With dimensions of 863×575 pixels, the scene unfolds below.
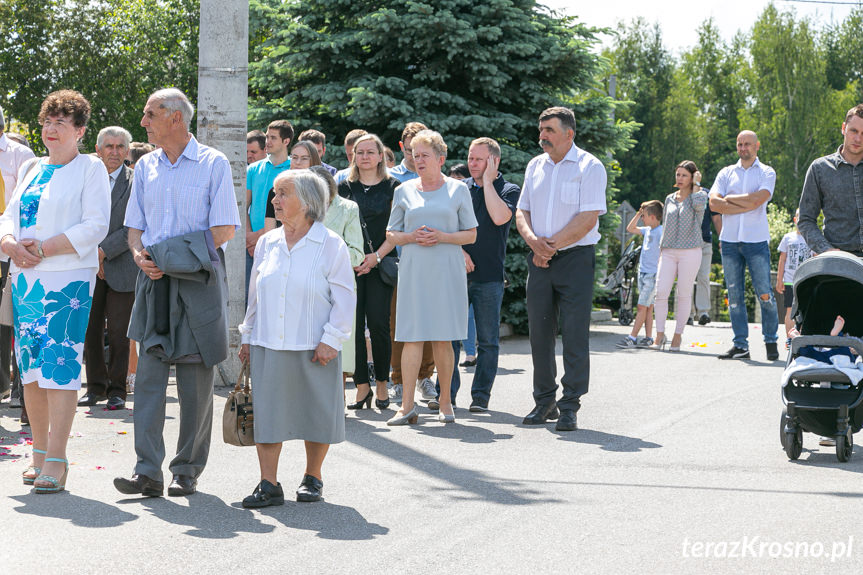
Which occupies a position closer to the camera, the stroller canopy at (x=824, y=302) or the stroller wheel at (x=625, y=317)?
the stroller canopy at (x=824, y=302)

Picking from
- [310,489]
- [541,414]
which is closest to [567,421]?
[541,414]

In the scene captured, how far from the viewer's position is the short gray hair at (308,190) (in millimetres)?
6074

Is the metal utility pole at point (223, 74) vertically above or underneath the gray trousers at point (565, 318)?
above

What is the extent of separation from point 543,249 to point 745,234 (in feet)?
18.0

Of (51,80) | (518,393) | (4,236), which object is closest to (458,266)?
(518,393)

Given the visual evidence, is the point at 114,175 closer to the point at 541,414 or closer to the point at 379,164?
the point at 379,164

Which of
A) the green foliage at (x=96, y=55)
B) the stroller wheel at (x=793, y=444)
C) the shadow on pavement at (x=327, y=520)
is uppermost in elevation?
the green foliage at (x=96, y=55)

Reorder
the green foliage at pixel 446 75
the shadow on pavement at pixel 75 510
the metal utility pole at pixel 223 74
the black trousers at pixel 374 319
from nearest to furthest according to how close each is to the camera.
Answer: the shadow on pavement at pixel 75 510, the black trousers at pixel 374 319, the metal utility pole at pixel 223 74, the green foliage at pixel 446 75

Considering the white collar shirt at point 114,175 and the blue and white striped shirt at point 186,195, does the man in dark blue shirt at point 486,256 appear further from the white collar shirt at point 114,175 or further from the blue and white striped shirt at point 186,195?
the blue and white striped shirt at point 186,195

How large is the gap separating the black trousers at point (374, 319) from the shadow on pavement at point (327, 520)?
3.42 metres

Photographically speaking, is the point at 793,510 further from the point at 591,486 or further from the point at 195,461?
the point at 195,461

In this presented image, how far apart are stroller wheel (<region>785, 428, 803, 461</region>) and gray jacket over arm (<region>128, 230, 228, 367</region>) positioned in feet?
11.5

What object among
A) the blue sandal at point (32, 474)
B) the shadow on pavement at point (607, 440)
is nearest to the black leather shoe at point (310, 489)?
the blue sandal at point (32, 474)

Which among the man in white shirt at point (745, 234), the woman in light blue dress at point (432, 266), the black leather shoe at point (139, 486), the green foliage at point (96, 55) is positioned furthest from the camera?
the green foliage at point (96, 55)
